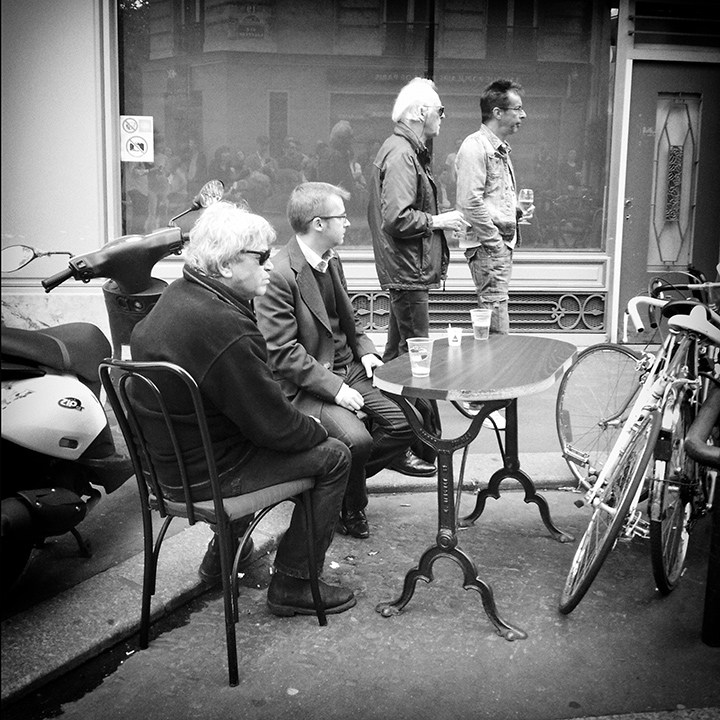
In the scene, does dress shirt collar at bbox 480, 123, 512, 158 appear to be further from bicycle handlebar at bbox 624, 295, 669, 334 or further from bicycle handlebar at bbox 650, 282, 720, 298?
bicycle handlebar at bbox 624, 295, 669, 334

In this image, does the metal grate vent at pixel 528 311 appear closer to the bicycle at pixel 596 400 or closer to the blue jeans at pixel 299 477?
the bicycle at pixel 596 400

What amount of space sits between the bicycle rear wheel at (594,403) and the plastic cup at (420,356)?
1394mm

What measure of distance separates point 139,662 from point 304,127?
5.68 meters

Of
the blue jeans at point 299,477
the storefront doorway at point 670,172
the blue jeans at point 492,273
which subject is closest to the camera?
the blue jeans at point 299,477

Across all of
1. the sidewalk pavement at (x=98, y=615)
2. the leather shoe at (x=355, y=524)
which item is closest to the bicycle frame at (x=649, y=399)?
the sidewalk pavement at (x=98, y=615)

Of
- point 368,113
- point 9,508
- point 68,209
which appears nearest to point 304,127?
point 368,113

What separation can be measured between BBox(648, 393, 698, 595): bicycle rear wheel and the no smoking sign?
5.30 metres

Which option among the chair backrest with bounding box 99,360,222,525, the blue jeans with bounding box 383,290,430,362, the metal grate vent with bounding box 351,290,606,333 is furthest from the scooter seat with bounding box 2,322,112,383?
the metal grate vent with bounding box 351,290,606,333

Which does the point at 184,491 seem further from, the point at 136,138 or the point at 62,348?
the point at 136,138

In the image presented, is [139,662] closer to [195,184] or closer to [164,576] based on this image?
[164,576]

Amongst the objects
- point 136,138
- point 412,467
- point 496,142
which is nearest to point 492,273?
point 496,142

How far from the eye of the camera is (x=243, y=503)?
2947mm

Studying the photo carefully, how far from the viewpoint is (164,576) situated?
139 inches

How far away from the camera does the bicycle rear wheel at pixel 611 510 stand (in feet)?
10.3
